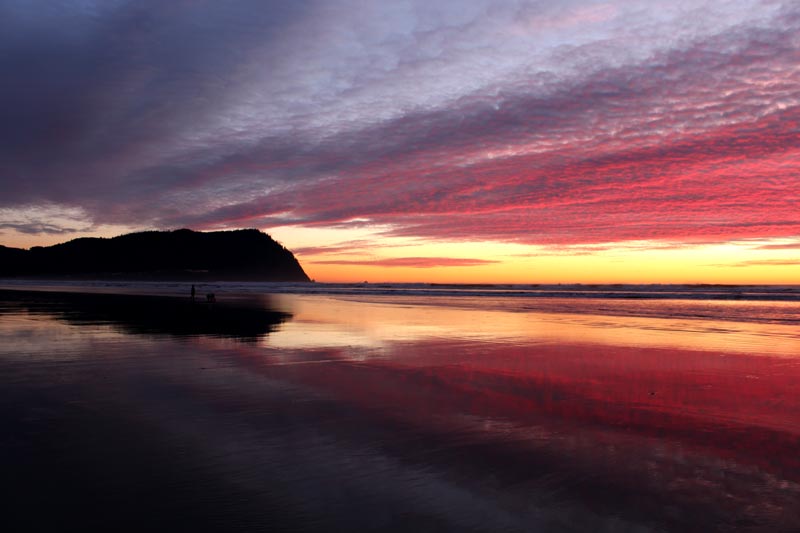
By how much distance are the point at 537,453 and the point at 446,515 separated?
191 centimetres

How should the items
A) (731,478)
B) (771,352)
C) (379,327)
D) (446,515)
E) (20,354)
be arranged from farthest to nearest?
(379,327) < (771,352) < (20,354) < (731,478) < (446,515)

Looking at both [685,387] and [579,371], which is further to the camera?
[579,371]

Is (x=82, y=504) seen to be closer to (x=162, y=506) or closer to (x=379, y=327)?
(x=162, y=506)

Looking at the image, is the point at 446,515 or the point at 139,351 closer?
the point at 446,515

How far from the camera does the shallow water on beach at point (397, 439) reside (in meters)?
4.27

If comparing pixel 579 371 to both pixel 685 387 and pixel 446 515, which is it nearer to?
pixel 685 387

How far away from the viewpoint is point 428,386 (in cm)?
921

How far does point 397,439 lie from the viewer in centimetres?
621

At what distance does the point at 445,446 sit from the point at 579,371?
228 inches

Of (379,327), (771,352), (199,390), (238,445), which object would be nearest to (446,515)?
(238,445)

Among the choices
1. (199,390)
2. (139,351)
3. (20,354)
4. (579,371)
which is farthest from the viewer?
(139,351)

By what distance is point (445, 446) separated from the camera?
5.96 metres

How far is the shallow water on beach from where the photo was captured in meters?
4.27

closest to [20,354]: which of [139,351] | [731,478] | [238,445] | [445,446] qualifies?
[139,351]
